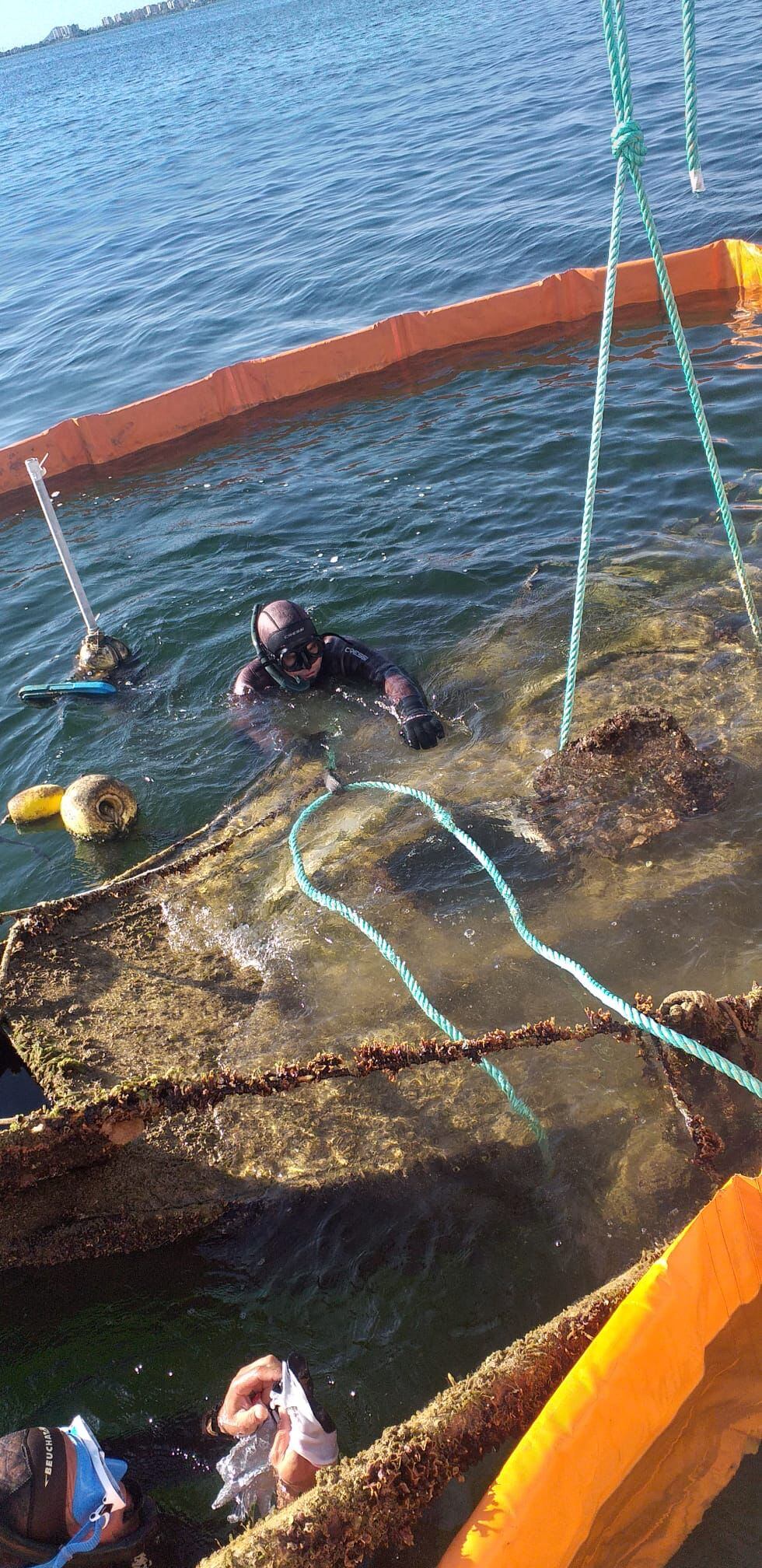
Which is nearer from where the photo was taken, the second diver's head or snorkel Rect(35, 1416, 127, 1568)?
snorkel Rect(35, 1416, 127, 1568)

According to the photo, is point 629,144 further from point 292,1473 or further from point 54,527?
point 54,527

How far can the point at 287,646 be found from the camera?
589cm

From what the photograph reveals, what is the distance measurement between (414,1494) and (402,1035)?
1738 millimetres

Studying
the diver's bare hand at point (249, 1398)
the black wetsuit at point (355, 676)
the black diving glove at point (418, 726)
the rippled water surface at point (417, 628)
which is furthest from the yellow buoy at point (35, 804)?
the diver's bare hand at point (249, 1398)

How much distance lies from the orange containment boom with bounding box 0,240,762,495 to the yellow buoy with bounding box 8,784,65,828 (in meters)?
5.83

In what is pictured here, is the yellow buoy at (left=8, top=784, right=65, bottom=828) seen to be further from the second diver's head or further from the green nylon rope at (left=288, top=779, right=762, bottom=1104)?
the green nylon rope at (left=288, top=779, right=762, bottom=1104)

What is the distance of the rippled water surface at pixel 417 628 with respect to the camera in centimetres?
314

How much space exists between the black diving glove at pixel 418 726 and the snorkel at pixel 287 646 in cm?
66

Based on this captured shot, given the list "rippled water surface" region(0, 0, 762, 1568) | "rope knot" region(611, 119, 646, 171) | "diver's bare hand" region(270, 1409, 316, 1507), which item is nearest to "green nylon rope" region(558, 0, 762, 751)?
"rope knot" region(611, 119, 646, 171)

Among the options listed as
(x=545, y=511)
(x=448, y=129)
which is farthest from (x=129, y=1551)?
(x=448, y=129)

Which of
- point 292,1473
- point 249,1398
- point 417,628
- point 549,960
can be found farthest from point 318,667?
point 292,1473

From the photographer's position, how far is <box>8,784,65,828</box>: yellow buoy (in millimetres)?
5961

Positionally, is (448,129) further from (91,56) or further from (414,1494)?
(91,56)

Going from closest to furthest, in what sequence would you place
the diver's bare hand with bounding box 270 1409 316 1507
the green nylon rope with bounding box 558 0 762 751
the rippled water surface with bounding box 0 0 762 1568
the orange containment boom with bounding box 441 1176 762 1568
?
1. the orange containment boom with bounding box 441 1176 762 1568
2. the diver's bare hand with bounding box 270 1409 316 1507
3. the green nylon rope with bounding box 558 0 762 751
4. the rippled water surface with bounding box 0 0 762 1568
